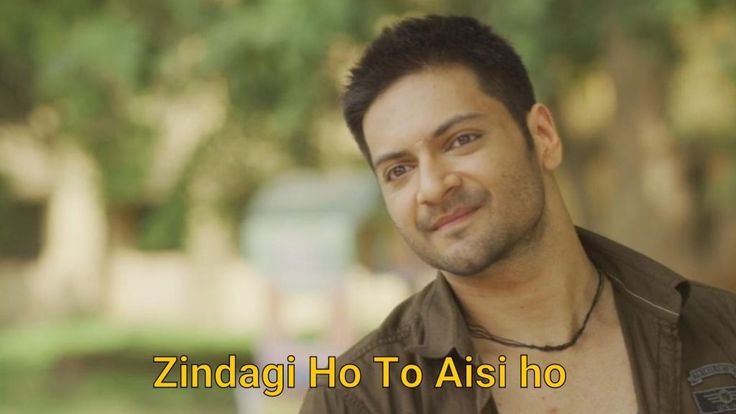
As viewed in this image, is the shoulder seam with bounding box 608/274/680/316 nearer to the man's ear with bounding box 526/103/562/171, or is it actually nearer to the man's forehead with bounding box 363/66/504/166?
the man's ear with bounding box 526/103/562/171

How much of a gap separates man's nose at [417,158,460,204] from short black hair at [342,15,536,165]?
0.17 meters

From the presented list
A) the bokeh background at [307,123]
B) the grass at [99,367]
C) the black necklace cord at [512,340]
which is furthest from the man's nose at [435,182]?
the grass at [99,367]

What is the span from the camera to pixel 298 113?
748cm

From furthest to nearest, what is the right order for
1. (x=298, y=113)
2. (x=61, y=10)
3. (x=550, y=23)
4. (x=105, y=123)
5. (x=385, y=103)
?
(x=105, y=123), (x=61, y=10), (x=298, y=113), (x=550, y=23), (x=385, y=103)

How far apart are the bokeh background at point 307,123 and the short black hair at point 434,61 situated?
2455 mm

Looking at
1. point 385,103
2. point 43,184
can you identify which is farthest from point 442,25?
point 43,184

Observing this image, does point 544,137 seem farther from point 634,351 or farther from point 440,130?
point 634,351

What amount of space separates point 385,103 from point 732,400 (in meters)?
0.76

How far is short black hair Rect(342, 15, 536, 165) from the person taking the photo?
207cm

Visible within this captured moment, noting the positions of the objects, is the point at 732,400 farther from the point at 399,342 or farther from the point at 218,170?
the point at 218,170

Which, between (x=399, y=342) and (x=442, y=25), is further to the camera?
(x=442, y=25)

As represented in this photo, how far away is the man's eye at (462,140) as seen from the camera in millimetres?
2016

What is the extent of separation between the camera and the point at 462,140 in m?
2.02

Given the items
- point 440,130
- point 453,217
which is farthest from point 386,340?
point 440,130
